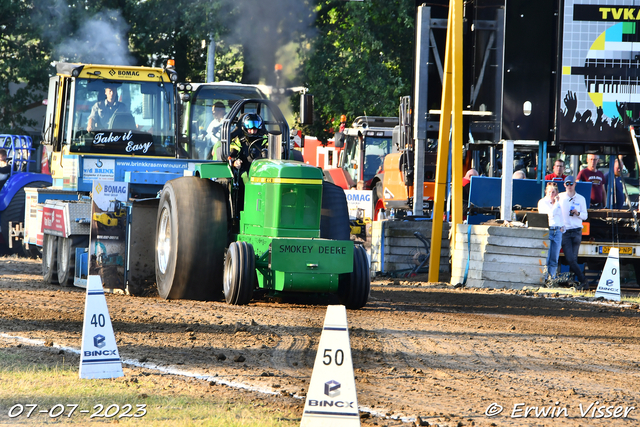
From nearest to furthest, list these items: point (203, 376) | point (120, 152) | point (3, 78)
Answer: point (203, 376)
point (120, 152)
point (3, 78)

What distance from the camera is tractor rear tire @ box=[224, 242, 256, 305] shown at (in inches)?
388

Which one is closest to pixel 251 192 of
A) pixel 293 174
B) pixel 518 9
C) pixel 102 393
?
pixel 293 174

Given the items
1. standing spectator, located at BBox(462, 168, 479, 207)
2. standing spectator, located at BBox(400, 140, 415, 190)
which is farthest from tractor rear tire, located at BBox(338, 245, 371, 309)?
standing spectator, located at BBox(400, 140, 415, 190)

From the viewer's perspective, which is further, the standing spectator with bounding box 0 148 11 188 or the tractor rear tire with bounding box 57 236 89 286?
the standing spectator with bounding box 0 148 11 188

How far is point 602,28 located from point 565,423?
37.3 ft

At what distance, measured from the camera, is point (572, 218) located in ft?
46.4

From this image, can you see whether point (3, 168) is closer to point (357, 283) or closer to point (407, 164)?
point (407, 164)

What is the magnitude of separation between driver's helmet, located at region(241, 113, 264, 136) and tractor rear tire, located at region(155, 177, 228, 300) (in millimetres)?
806

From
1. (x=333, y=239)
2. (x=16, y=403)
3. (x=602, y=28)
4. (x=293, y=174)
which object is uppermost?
(x=602, y=28)

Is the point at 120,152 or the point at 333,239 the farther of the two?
the point at 120,152

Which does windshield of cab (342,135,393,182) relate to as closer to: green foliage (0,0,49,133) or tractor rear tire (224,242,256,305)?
green foliage (0,0,49,133)

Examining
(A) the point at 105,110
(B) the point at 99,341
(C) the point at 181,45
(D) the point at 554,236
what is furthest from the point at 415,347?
(C) the point at 181,45

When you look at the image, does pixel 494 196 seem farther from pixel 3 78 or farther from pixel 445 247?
pixel 3 78

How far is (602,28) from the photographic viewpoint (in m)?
15.2
